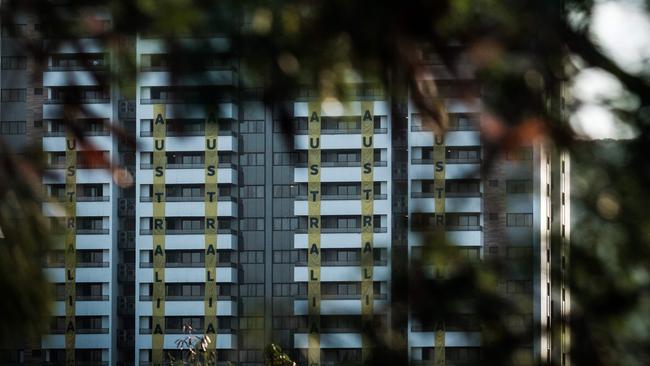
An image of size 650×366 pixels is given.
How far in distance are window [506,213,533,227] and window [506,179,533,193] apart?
21 mm

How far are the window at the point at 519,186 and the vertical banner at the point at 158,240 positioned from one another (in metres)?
21.3

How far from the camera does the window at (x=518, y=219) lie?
988 millimetres

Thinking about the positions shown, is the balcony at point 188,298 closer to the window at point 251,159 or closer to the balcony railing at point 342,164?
the window at point 251,159

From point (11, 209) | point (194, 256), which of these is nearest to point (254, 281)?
point (194, 256)

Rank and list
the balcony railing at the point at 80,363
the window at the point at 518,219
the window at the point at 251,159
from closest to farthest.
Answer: the window at the point at 518,219 < the window at the point at 251,159 < the balcony railing at the point at 80,363

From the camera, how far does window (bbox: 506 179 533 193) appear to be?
100cm

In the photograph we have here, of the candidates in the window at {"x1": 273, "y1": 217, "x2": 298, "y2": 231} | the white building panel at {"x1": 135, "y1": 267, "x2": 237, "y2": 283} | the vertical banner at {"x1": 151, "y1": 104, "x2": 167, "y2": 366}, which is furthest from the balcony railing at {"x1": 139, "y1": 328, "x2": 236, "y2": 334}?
the window at {"x1": 273, "y1": 217, "x2": 298, "y2": 231}

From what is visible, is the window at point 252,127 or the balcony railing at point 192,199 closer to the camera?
the balcony railing at point 192,199

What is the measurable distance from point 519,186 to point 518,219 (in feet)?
0.09

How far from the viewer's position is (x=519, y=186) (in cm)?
100

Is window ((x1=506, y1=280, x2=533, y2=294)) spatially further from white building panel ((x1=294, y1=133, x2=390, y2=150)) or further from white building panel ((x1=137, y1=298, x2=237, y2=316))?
white building panel ((x1=137, y1=298, x2=237, y2=316))

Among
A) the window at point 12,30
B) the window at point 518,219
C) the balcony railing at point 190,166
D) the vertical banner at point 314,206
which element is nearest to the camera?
the window at point 518,219

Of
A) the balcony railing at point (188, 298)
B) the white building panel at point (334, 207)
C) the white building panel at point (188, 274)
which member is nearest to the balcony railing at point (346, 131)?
the white building panel at point (334, 207)

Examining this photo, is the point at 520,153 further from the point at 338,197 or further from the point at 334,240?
the point at 334,240
